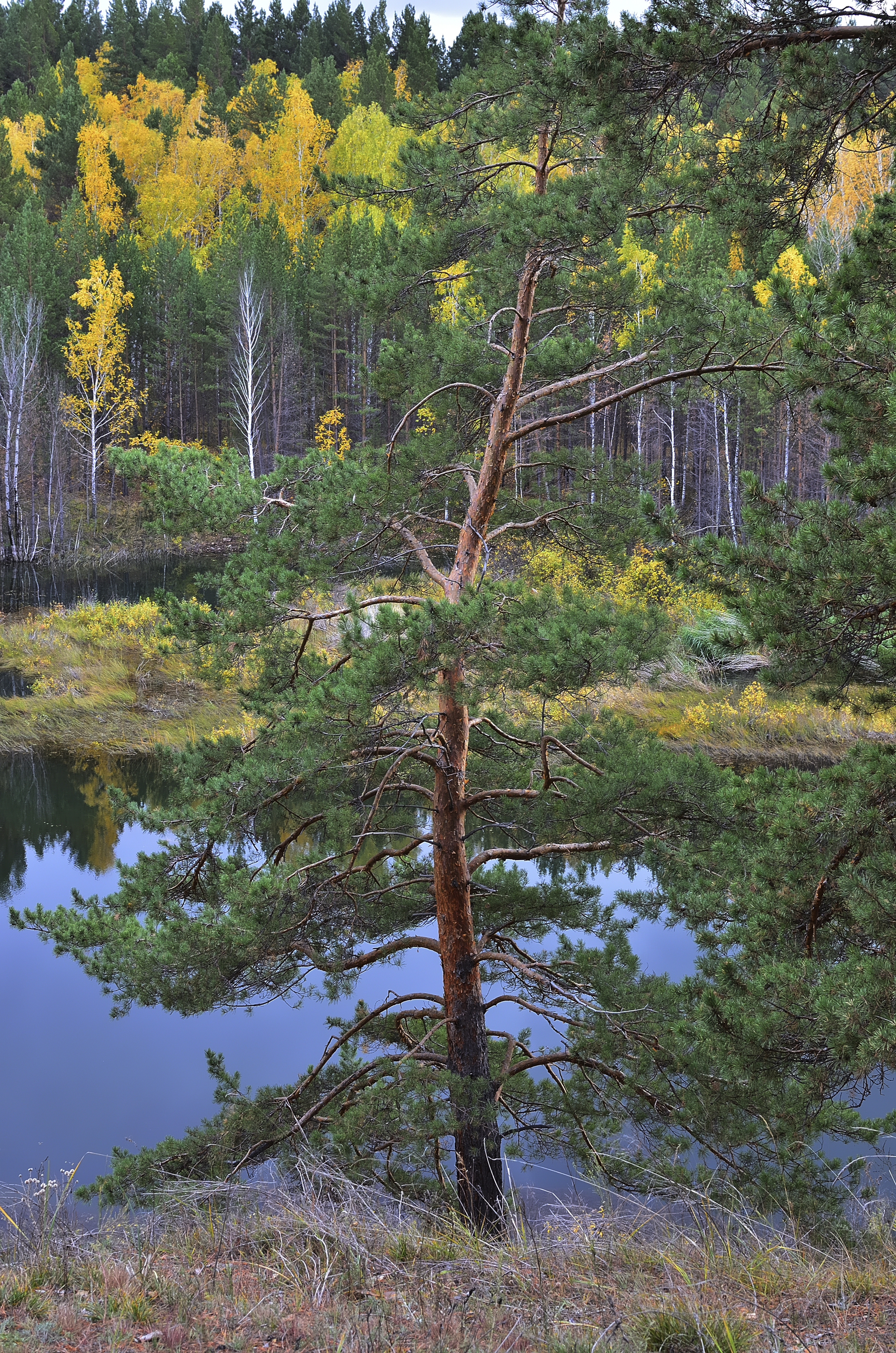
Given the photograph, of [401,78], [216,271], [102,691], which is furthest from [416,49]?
[102,691]

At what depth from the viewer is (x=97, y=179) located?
34438 mm

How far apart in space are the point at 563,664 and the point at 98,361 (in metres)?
26.4

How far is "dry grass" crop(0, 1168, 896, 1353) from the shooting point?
100.0 inches

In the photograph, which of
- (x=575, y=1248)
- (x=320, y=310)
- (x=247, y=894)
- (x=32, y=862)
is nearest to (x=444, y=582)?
(x=247, y=894)

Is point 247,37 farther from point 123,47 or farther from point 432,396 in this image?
point 432,396

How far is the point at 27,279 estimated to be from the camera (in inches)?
1077

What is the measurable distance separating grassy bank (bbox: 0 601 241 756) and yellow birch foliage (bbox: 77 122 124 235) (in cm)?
2174

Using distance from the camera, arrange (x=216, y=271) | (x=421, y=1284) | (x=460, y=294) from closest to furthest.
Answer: (x=421, y=1284), (x=460, y=294), (x=216, y=271)

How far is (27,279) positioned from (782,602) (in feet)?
96.5

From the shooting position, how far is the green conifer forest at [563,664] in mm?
3557

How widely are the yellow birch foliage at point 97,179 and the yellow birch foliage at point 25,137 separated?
1862 mm

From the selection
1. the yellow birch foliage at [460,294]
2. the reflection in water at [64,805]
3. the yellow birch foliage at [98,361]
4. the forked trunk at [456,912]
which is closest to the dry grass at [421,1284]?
the forked trunk at [456,912]

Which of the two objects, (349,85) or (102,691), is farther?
(349,85)

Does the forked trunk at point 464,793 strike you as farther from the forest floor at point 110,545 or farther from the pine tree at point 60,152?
the pine tree at point 60,152
